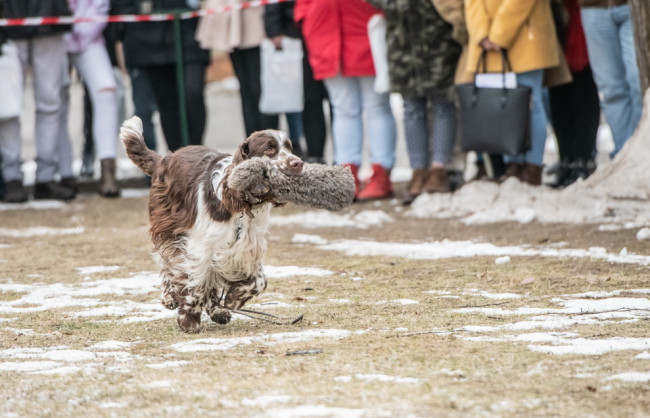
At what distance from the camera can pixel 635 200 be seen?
878cm

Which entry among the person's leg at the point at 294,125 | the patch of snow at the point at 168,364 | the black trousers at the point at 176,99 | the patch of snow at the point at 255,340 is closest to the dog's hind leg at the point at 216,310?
the patch of snow at the point at 255,340

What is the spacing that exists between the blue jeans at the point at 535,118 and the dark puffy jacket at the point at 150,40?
3.93m

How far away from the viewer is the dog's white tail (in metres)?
6.36

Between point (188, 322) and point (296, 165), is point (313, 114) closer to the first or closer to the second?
point (188, 322)

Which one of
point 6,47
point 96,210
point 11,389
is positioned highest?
point 6,47

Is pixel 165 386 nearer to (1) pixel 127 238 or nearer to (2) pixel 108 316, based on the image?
(2) pixel 108 316

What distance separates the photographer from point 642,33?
8773 mm

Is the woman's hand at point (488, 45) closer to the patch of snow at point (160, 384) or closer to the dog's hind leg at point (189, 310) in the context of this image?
the dog's hind leg at point (189, 310)

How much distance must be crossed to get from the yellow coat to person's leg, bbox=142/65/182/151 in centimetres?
406

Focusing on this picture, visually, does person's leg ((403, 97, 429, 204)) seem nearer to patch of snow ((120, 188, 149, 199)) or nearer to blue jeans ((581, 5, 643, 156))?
blue jeans ((581, 5, 643, 156))

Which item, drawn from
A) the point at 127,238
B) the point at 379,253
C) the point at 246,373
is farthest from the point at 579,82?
the point at 246,373

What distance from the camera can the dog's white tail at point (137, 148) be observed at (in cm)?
636

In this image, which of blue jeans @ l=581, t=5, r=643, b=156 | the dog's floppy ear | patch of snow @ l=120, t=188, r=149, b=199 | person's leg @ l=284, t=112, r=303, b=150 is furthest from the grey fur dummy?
person's leg @ l=284, t=112, r=303, b=150

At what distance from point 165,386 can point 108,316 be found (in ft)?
6.29
